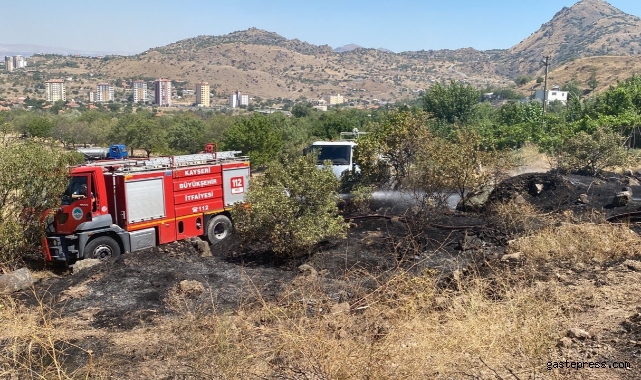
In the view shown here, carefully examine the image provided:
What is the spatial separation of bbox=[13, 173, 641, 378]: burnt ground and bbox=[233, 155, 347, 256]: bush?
41cm

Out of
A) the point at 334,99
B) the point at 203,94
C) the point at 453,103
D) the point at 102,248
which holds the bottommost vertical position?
the point at 102,248

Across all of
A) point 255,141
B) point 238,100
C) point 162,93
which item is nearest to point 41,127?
point 255,141

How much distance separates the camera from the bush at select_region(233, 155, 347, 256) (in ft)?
35.8

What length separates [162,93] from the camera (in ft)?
483

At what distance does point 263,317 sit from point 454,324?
7.34ft

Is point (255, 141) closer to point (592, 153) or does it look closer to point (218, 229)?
point (592, 153)

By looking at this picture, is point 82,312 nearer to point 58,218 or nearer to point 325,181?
point 58,218

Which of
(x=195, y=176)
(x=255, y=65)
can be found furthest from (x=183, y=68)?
(x=195, y=176)

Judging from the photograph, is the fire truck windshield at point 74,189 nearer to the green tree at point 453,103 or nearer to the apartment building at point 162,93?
the green tree at point 453,103

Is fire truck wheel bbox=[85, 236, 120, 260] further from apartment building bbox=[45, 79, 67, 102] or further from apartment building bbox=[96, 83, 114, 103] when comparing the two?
apartment building bbox=[96, 83, 114, 103]

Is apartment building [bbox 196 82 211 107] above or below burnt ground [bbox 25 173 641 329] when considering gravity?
above

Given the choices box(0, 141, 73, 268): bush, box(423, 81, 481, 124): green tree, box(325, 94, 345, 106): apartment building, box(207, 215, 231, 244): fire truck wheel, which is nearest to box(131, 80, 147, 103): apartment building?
box(325, 94, 345, 106): apartment building

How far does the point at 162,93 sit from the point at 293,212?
145 metres

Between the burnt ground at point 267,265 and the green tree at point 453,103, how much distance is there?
32676 mm
